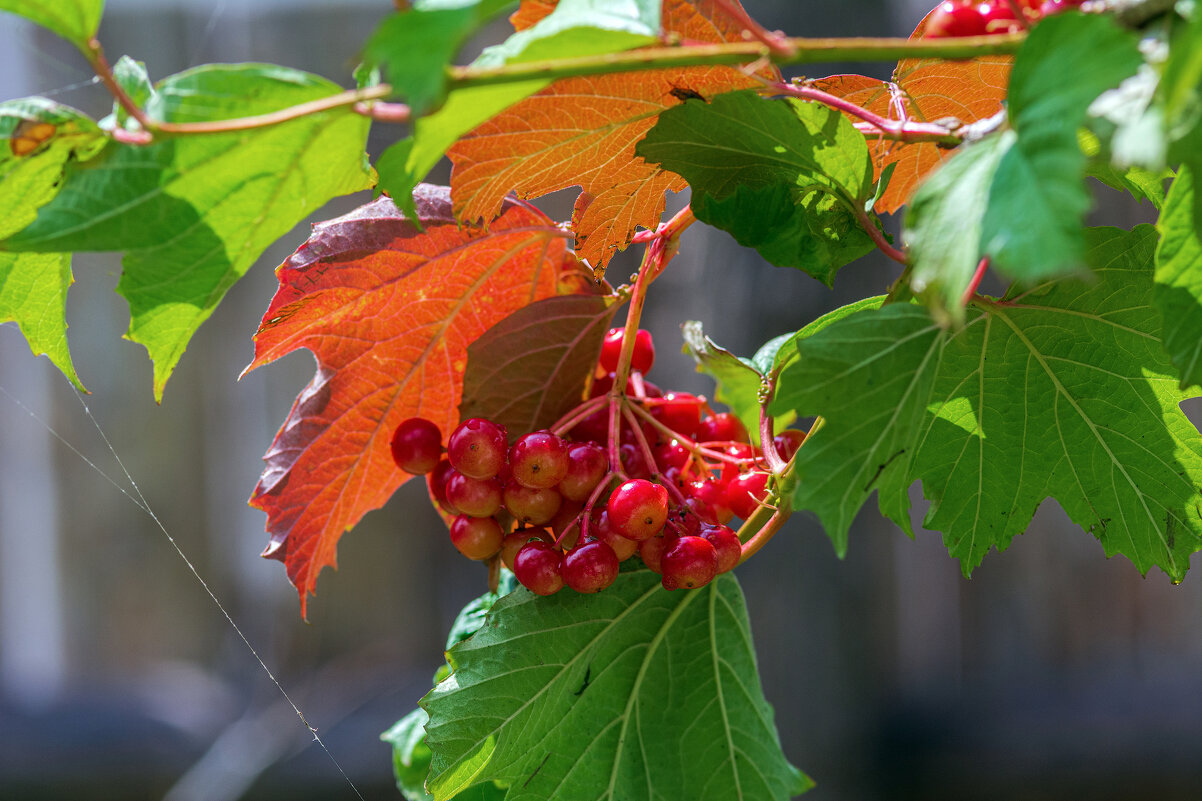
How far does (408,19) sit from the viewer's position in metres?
0.20

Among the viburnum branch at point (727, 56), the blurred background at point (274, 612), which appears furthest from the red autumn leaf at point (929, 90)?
the blurred background at point (274, 612)

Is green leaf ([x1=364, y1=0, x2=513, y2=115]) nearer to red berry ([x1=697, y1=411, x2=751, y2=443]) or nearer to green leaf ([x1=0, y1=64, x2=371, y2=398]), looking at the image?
green leaf ([x1=0, y1=64, x2=371, y2=398])

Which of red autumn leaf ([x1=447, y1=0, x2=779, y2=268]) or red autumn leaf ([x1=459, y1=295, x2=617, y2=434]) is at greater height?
red autumn leaf ([x1=447, y1=0, x2=779, y2=268])

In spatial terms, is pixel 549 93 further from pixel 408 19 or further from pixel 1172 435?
pixel 1172 435

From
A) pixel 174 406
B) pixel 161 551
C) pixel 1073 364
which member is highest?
pixel 1073 364

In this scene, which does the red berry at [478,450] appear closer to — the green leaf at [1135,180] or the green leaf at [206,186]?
the green leaf at [206,186]

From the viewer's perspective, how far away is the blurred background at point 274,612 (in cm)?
173

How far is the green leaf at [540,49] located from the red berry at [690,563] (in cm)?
18

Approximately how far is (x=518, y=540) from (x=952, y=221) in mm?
240

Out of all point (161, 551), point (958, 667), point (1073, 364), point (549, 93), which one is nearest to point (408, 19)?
point (549, 93)

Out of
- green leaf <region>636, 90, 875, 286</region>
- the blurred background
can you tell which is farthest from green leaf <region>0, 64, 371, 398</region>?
the blurred background

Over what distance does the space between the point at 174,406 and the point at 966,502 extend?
1.84m

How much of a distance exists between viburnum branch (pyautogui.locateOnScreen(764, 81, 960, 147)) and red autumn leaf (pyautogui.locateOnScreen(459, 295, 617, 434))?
150mm

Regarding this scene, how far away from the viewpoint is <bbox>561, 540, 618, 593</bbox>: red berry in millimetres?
364
